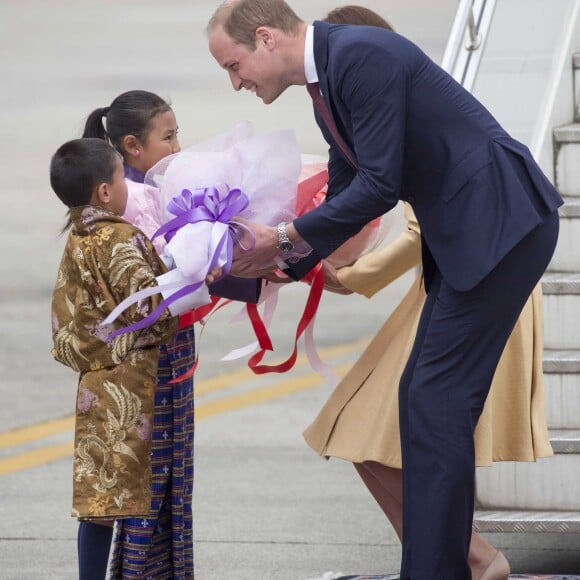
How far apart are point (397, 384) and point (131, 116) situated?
1019 mm

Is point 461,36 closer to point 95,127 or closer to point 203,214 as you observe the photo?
point 95,127

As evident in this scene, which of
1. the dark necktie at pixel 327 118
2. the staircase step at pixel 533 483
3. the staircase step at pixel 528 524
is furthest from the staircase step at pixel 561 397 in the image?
the dark necktie at pixel 327 118

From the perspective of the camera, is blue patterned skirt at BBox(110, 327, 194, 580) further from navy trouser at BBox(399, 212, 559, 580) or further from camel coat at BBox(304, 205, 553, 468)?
navy trouser at BBox(399, 212, 559, 580)

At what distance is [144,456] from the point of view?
3.64 metres

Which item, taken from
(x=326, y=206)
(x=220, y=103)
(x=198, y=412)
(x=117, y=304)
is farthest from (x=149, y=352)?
(x=220, y=103)

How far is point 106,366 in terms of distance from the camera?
3.61 meters

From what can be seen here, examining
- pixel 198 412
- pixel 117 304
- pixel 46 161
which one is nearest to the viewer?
pixel 117 304

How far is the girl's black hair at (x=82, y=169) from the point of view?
142 inches

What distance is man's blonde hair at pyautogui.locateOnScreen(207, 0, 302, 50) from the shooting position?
3340 millimetres

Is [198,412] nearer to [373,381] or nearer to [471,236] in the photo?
[373,381]

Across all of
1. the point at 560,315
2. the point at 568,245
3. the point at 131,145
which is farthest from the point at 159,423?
the point at 568,245

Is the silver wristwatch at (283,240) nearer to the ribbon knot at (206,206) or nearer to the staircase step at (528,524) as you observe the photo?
the ribbon knot at (206,206)

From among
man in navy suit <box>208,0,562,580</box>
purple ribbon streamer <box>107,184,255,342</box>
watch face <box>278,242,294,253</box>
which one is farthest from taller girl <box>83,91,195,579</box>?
man in navy suit <box>208,0,562,580</box>

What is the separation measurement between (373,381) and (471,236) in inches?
32.4
